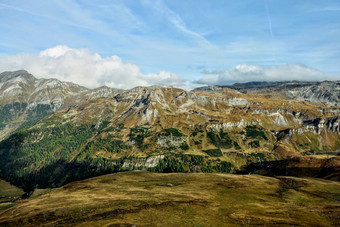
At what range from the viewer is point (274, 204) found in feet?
325

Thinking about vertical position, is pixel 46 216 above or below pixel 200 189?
above

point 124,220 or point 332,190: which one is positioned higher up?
point 124,220

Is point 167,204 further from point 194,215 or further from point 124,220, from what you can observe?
point 124,220

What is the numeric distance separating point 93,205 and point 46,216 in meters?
18.9

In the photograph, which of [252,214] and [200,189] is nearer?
[252,214]

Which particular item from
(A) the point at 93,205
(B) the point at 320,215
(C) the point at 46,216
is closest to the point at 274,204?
(B) the point at 320,215

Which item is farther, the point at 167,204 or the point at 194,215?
the point at 167,204

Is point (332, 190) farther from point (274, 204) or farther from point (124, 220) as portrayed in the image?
point (124, 220)

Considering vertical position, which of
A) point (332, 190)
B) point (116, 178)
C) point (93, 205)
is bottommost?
point (116, 178)

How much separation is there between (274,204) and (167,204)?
165 feet

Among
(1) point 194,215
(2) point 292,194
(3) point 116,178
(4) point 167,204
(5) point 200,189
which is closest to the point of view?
(1) point 194,215

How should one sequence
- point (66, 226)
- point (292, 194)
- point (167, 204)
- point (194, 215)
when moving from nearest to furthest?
1. point (66, 226)
2. point (194, 215)
3. point (167, 204)
4. point (292, 194)

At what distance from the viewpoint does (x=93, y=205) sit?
97688 millimetres

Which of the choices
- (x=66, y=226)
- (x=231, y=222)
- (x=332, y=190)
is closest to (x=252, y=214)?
(x=231, y=222)
